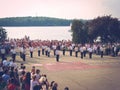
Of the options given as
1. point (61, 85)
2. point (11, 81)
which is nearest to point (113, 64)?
point (61, 85)

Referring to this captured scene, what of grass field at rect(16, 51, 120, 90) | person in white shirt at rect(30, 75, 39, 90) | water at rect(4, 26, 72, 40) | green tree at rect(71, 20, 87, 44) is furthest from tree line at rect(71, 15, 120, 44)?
water at rect(4, 26, 72, 40)

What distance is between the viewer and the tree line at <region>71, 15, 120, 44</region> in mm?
43781

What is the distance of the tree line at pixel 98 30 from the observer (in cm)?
4378

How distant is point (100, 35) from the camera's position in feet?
146

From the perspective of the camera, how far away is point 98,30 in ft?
145

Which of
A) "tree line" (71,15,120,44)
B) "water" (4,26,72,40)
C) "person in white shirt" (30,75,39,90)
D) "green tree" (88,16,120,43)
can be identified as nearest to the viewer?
"person in white shirt" (30,75,39,90)

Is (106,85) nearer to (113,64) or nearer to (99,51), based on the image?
(113,64)

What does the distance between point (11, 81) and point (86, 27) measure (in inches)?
1289

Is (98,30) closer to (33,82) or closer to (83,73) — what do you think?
(83,73)

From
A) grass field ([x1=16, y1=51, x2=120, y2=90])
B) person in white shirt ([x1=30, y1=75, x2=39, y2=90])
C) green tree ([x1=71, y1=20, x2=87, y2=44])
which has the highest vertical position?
green tree ([x1=71, y1=20, x2=87, y2=44])

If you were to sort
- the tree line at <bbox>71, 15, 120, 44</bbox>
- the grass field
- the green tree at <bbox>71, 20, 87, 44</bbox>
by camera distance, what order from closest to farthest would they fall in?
the grass field
the tree line at <bbox>71, 15, 120, 44</bbox>
the green tree at <bbox>71, 20, 87, 44</bbox>

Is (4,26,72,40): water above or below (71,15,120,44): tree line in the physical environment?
below

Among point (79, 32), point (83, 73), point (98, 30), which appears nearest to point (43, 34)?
point (79, 32)

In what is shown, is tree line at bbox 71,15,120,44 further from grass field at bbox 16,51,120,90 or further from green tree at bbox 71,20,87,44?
A: grass field at bbox 16,51,120,90
